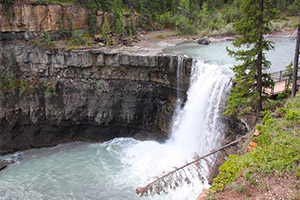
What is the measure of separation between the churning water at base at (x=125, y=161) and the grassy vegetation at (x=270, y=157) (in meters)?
8.52

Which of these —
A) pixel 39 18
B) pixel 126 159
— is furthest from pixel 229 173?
pixel 39 18

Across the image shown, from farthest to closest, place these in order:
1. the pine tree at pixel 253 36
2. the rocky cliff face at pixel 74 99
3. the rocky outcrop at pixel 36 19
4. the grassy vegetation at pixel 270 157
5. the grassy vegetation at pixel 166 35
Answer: the grassy vegetation at pixel 166 35
the rocky outcrop at pixel 36 19
the rocky cliff face at pixel 74 99
the pine tree at pixel 253 36
the grassy vegetation at pixel 270 157

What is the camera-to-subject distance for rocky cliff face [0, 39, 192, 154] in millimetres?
23656

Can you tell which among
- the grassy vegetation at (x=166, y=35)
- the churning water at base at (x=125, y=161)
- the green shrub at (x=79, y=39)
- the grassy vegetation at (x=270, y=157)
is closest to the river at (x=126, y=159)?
the churning water at base at (x=125, y=161)

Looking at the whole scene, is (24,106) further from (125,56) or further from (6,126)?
(125,56)

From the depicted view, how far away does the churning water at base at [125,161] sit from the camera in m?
17.7

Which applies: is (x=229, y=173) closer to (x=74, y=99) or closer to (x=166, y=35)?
(x=74, y=99)

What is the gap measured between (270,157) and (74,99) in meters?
19.8

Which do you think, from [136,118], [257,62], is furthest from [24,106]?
[257,62]

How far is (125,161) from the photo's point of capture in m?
21.0

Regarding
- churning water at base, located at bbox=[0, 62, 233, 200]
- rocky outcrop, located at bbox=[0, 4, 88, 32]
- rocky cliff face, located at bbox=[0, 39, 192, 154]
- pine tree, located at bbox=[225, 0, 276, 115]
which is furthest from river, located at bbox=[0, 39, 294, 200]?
rocky outcrop, located at bbox=[0, 4, 88, 32]

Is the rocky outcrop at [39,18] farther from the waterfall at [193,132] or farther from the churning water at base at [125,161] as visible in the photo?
the waterfall at [193,132]

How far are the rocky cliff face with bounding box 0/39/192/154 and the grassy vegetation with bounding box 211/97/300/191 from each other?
1398cm

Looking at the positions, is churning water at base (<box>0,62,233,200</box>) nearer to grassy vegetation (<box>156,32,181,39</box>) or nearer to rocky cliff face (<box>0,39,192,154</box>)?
rocky cliff face (<box>0,39,192,154</box>)
